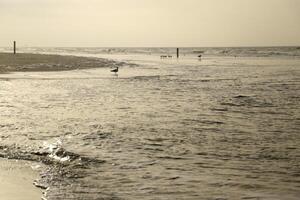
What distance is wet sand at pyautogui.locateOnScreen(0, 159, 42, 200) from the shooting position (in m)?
7.41

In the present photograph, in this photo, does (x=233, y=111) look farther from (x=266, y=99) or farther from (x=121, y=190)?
(x=121, y=190)

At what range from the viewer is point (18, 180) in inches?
328

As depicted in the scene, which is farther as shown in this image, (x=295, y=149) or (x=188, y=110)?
(x=188, y=110)

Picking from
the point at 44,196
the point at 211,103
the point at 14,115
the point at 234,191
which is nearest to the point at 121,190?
the point at 44,196

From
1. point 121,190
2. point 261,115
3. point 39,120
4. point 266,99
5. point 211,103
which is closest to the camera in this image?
point 121,190

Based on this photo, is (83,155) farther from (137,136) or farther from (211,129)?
(211,129)

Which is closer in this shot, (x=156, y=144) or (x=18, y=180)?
(x=18, y=180)

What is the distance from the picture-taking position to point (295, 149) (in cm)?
1138

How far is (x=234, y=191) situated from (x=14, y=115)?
32.6 ft

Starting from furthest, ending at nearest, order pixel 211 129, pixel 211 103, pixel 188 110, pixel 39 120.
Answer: pixel 211 103
pixel 188 110
pixel 39 120
pixel 211 129

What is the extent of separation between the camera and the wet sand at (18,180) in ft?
24.3

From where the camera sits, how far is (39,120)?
1504 cm

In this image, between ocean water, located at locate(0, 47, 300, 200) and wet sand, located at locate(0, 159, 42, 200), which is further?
ocean water, located at locate(0, 47, 300, 200)

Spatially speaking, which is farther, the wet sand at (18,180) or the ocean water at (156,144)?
the ocean water at (156,144)
